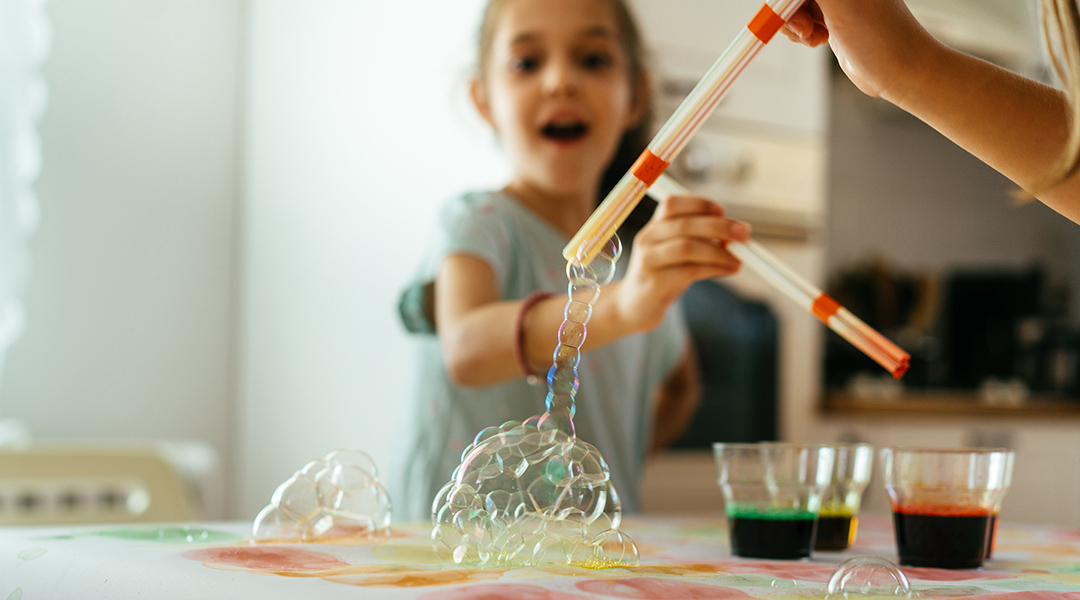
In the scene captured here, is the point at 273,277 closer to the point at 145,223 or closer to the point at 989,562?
the point at 145,223

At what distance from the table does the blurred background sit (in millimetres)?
1168

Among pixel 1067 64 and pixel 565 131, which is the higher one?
pixel 565 131

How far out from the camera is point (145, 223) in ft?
7.61

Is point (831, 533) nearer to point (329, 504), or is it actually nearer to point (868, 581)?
point (868, 581)

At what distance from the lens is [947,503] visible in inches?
23.7

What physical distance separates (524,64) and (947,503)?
864mm

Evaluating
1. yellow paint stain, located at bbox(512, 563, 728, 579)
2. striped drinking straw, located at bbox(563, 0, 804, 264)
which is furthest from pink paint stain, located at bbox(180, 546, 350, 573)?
striped drinking straw, located at bbox(563, 0, 804, 264)

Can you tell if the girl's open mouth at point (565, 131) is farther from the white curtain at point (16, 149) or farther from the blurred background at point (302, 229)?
the white curtain at point (16, 149)

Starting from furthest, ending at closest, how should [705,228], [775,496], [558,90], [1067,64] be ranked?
[558,90]
[705,228]
[775,496]
[1067,64]

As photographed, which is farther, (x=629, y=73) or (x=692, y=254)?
(x=629, y=73)

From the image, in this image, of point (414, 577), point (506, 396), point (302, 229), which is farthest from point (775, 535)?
point (302, 229)

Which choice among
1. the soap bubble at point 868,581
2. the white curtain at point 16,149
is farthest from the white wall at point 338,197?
the soap bubble at point 868,581

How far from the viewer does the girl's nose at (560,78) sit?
1230 millimetres

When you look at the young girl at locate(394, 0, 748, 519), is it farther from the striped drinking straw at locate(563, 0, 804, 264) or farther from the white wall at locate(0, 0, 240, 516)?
the white wall at locate(0, 0, 240, 516)
